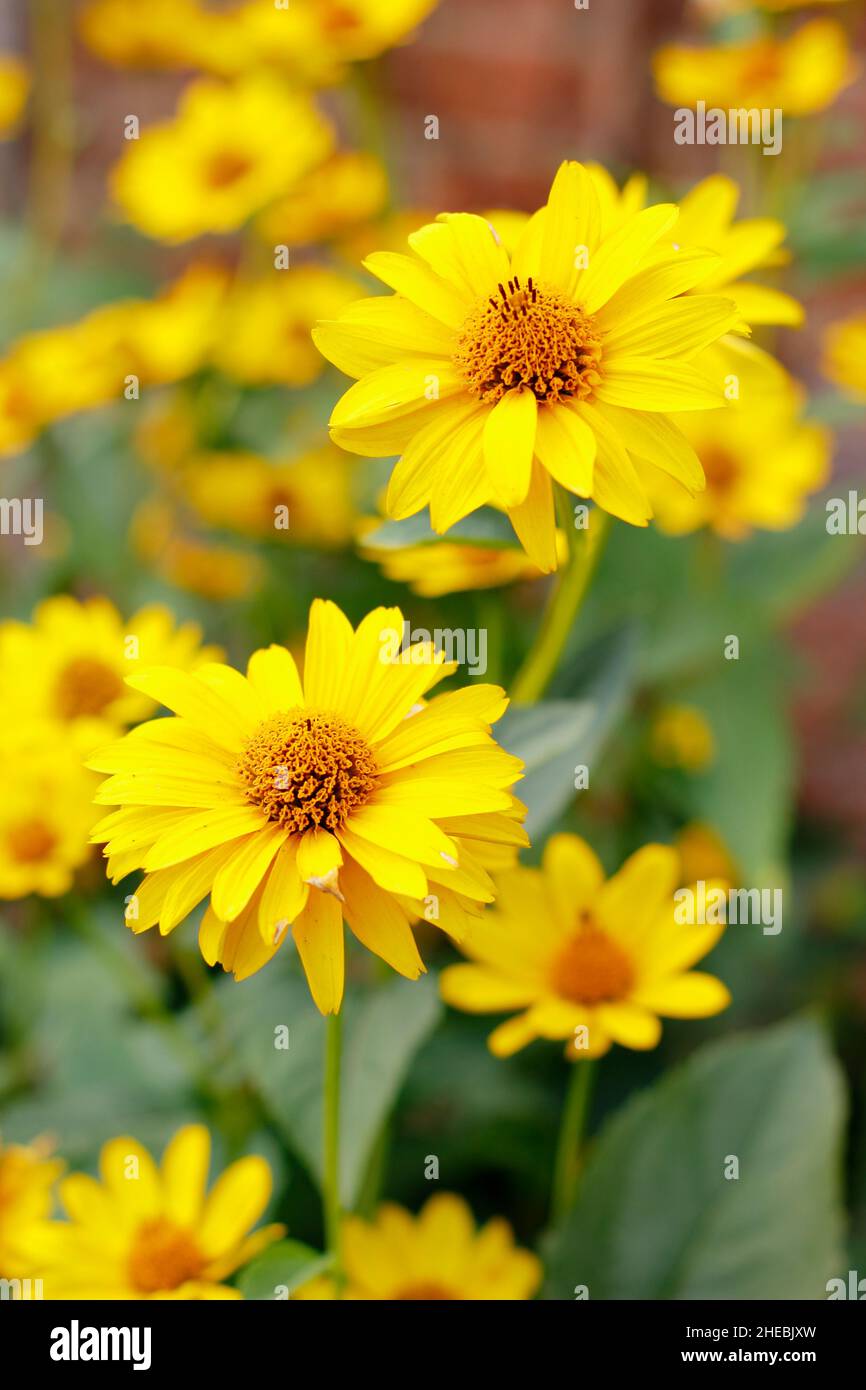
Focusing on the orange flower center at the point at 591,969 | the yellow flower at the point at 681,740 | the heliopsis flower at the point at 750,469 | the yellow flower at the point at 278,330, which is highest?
the yellow flower at the point at 278,330

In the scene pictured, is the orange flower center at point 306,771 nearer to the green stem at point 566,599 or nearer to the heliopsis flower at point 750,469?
the green stem at point 566,599

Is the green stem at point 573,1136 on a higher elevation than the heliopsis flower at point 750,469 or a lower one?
lower

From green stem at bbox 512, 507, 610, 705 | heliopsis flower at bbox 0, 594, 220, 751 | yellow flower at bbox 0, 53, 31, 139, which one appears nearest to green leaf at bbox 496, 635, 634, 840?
green stem at bbox 512, 507, 610, 705

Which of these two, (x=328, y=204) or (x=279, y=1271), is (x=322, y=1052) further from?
(x=328, y=204)

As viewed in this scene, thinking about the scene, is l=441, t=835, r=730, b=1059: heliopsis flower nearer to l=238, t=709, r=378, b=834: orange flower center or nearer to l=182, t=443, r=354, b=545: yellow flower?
l=238, t=709, r=378, b=834: orange flower center

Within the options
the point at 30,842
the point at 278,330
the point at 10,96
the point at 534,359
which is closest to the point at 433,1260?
the point at 30,842

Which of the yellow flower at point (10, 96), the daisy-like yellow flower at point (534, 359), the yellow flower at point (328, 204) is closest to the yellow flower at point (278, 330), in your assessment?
the yellow flower at point (328, 204)

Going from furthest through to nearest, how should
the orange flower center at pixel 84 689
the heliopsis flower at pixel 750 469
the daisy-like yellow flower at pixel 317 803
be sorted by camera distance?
1. the heliopsis flower at pixel 750 469
2. the orange flower center at pixel 84 689
3. the daisy-like yellow flower at pixel 317 803
